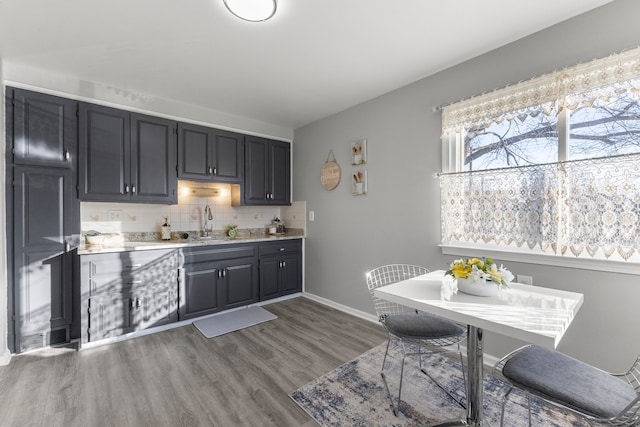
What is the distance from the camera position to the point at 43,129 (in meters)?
2.45

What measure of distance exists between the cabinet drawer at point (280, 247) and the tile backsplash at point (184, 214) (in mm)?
289

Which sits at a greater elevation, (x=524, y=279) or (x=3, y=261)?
(x=3, y=261)

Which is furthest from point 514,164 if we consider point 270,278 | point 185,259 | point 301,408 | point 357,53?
point 185,259

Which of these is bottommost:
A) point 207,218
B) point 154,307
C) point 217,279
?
point 154,307

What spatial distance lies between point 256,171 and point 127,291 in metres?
1.94

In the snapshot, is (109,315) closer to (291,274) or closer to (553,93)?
(291,274)

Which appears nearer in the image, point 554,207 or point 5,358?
point 554,207

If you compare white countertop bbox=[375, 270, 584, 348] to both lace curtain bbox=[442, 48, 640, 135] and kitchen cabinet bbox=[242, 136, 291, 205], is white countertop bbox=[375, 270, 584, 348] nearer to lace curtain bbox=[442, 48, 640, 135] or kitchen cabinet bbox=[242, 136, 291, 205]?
lace curtain bbox=[442, 48, 640, 135]

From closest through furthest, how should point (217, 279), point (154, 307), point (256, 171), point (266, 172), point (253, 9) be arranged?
point (253, 9)
point (154, 307)
point (217, 279)
point (256, 171)
point (266, 172)

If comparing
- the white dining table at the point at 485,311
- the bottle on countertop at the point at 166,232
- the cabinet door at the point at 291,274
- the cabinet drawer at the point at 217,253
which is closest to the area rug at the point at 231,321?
the cabinet door at the point at 291,274

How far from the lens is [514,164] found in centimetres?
209

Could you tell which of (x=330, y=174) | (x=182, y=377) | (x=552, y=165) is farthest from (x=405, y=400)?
(x=330, y=174)

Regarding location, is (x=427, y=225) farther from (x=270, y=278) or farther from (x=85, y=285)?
(x=85, y=285)

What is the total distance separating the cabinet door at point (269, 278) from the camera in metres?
3.59
